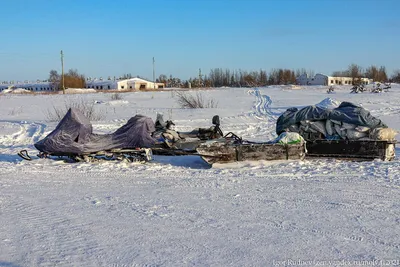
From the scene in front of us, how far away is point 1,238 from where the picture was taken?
4.79 m

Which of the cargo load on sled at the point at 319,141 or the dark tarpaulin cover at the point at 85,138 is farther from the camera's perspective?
the dark tarpaulin cover at the point at 85,138

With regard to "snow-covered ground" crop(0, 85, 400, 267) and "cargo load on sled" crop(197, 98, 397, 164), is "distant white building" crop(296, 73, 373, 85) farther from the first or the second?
"snow-covered ground" crop(0, 85, 400, 267)

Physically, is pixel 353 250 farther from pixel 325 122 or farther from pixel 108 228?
pixel 325 122

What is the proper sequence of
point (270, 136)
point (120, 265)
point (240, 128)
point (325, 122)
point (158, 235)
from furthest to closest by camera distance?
1. point (240, 128)
2. point (270, 136)
3. point (325, 122)
4. point (158, 235)
5. point (120, 265)

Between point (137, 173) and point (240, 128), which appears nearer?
point (137, 173)

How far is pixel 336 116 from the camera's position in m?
9.80

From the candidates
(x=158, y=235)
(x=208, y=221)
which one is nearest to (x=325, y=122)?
(x=208, y=221)

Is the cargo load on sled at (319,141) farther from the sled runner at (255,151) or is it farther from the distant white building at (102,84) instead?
the distant white building at (102,84)

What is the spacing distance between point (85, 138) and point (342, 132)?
5426mm

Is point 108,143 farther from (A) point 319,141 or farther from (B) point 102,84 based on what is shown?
(B) point 102,84

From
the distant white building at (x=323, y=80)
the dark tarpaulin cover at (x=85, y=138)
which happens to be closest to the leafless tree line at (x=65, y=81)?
the distant white building at (x=323, y=80)

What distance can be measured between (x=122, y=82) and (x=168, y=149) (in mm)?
80316

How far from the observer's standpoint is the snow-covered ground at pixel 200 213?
4.22 metres

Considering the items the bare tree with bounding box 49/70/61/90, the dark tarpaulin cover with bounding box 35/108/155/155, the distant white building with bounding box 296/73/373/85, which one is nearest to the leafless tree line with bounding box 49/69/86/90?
the bare tree with bounding box 49/70/61/90
